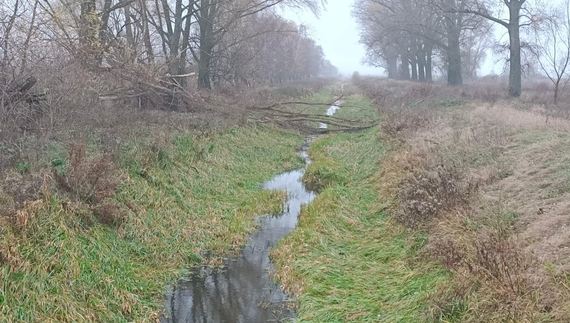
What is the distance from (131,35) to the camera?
18.1 meters

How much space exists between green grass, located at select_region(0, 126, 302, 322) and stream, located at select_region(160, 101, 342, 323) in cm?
27

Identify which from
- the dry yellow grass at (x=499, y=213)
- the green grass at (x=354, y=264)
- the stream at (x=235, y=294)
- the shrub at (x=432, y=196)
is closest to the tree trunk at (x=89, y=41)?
the stream at (x=235, y=294)

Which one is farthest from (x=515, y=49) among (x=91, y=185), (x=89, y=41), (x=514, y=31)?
(x=91, y=185)

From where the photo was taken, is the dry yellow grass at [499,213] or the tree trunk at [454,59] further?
the tree trunk at [454,59]

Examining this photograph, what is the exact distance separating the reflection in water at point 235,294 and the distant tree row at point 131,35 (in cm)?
623

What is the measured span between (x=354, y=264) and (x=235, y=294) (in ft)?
6.42

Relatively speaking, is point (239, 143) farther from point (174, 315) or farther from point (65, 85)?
point (174, 315)

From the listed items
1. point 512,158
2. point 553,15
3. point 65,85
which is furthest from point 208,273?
point 553,15

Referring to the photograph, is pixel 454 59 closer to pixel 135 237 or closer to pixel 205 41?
pixel 205 41

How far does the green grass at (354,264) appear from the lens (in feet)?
19.1

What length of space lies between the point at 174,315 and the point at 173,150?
5.95 m

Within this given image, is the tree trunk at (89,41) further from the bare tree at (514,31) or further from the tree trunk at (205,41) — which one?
the bare tree at (514,31)

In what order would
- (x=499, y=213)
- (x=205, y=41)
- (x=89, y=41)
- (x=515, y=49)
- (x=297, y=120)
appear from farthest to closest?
(x=515, y=49), (x=205, y=41), (x=297, y=120), (x=89, y=41), (x=499, y=213)

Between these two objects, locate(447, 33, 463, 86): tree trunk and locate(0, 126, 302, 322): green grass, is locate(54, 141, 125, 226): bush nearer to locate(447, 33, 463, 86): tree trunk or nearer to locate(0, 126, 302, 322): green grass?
locate(0, 126, 302, 322): green grass
